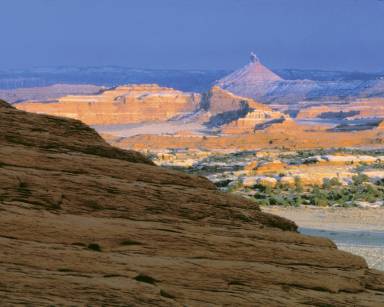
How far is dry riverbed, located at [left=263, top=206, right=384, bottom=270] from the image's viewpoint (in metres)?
21.9

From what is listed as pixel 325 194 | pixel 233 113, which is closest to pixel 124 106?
pixel 233 113

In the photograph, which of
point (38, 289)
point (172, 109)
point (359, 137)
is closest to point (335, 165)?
point (359, 137)

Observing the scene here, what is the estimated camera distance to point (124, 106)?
15975cm

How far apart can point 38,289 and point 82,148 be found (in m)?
2.66

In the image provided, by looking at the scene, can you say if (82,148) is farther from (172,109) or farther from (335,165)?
(172,109)

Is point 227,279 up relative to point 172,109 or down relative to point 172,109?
down

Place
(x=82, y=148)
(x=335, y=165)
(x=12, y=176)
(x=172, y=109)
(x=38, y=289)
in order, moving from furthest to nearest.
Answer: (x=172, y=109) < (x=335, y=165) < (x=82, y=148) < (x=12, y=176) < (x=38, y=289)

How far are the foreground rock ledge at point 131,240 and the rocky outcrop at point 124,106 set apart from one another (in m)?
127

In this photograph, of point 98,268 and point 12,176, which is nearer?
point 98,268

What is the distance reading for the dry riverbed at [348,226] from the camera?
21.9 meters

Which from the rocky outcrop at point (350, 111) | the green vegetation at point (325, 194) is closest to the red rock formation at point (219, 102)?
the rocky outcrop at point (350, 111)

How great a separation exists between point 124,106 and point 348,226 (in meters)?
133

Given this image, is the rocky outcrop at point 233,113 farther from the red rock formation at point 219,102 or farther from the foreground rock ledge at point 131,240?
the foreground rock ledge at point 131,240

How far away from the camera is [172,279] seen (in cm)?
774
